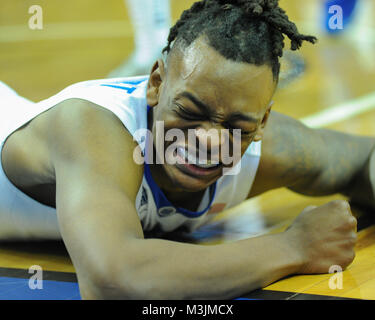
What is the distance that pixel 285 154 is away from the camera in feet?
6.11

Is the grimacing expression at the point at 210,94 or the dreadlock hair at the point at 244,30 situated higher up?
the dreadlock hair at the point at 244,30

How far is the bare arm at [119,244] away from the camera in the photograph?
1192 mm

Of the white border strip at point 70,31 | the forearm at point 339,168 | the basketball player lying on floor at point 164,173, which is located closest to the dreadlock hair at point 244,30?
the basketball player lying on floor at point 164,173


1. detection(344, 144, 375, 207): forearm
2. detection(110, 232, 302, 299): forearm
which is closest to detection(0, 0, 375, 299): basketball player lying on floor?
detection(110, 232, 302, 299): forearm

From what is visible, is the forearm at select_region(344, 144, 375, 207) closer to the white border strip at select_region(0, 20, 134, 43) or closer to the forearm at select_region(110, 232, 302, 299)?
the forearm at select_region(110, 232, 302, 299)

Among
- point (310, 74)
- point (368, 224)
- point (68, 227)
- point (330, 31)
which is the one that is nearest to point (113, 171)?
point (68, 227)

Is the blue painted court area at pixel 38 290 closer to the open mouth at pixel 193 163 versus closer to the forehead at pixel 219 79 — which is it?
the open mouth at pixel 193 163

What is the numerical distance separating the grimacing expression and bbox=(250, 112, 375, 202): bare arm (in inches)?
16.1

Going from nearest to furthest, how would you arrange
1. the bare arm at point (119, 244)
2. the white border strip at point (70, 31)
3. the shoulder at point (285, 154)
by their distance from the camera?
1. the bare arm at point (119, 244)
2. the shoulder at point (285, 154)
3. the white border strip at point (70, 31)

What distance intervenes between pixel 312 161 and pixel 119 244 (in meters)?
0.88

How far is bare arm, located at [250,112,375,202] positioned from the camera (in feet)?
6.11

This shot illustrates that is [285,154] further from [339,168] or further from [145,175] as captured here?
[145,175]

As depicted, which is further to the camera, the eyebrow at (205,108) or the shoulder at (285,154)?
the shoulder at (285,154)

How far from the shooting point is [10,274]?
62.6 inches
